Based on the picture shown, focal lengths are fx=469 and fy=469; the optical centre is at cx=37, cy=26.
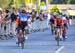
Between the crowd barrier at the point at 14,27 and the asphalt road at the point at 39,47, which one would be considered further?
the crowd barrier at the point at 14,27

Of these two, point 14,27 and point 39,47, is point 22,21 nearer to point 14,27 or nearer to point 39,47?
point 39,47

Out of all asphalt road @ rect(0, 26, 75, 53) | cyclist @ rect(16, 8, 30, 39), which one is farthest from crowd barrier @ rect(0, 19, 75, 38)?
cyclist @ rect(16, 8, 30, 39)

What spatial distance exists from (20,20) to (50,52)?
9.97 ft

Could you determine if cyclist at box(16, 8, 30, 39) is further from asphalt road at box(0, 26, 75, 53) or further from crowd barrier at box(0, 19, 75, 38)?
crowd barrier at box(0, 19, 75, 38)

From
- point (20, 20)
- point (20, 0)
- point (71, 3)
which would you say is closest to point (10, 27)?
point (20, 20)

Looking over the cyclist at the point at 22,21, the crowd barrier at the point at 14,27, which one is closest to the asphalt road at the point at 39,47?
the cyclist at the point at 22,21

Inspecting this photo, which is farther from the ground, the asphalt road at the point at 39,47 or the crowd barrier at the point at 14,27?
the asphalt road at the point at 39,47

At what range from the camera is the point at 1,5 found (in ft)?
234

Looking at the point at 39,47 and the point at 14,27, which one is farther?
the point at 14,27

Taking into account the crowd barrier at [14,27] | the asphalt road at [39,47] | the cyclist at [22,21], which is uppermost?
the cyclist at [22,21]

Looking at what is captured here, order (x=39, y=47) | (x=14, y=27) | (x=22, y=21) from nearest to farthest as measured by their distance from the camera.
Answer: (x=22, y=21) < (x=39, y=47) < (x=14, y=27)

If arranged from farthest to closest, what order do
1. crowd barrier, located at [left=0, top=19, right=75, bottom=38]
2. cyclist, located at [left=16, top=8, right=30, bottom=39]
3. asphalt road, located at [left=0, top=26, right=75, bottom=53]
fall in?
crowd barrier, located at [left=0, top=19, right=75, bottom=38]
cyclist, located at [left=16, top=8, right=30, bottom=39]
asphalt road, located at [left=0, top=26, right=75, bottom=53]

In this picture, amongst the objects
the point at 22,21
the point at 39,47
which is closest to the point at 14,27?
the point at 39,47

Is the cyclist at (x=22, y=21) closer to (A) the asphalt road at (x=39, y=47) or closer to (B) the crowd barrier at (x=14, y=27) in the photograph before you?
(A) the asphalt road at (x=39, y=47)
